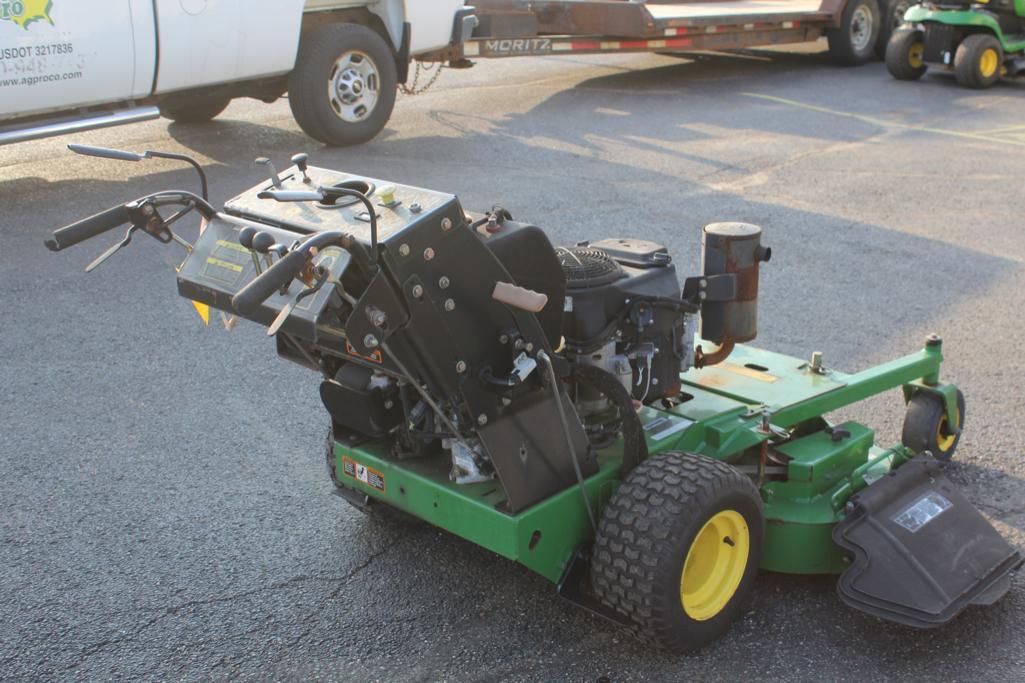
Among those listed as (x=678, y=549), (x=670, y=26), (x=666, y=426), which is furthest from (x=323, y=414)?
(x=670, y=26)

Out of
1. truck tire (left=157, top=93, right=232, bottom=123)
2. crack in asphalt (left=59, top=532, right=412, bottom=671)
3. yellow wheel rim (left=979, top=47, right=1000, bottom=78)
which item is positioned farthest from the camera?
yellow wheel rim (left=979, top=47, right=1000, bottom=78)

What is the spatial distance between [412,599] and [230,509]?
92 cm

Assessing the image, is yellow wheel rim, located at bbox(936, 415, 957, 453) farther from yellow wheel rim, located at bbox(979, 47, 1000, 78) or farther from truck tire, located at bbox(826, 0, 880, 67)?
truck tire, located at bbox(826, 0, 880, 67)

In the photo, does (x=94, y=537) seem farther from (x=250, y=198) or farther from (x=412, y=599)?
(x=250, y=198)

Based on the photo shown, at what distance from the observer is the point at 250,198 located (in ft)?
11.0

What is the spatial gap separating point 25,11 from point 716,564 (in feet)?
18.6

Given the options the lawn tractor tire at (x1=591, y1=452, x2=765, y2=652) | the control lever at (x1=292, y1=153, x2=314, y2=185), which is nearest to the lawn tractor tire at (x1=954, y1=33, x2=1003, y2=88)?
the lawn tractor tire at (x1=591, y1=452, x2=765, y2=652)

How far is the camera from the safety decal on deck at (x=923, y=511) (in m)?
3.56

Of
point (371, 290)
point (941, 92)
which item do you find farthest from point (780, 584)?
point (941, 92)

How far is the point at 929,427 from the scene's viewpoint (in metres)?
4.47

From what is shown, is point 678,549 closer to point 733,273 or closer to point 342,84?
point 733,273

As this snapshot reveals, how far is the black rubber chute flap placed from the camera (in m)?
3.37

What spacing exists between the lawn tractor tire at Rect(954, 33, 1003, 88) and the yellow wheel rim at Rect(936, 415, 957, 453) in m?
8.48

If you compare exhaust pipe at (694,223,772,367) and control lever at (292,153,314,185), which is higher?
control lever at (292,153,314,185)
